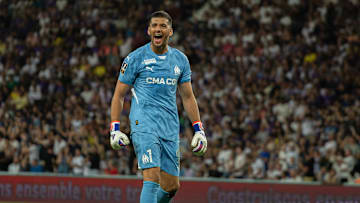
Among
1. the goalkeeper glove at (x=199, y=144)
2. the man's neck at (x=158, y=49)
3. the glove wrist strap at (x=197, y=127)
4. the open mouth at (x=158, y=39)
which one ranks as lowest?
the goalkeeper glove at (x=199, y=144)

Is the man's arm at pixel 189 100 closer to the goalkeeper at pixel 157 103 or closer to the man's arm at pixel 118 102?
the goalkeeper at pixel 157 103

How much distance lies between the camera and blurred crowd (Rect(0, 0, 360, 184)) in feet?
55.6

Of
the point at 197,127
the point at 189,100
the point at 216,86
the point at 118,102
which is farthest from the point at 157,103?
the point at 216,86

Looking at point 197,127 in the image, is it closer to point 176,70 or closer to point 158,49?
point 176,70

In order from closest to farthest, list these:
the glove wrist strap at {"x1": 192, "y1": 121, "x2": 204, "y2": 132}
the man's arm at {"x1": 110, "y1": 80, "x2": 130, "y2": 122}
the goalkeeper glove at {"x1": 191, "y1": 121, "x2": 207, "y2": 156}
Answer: the man's arm at {"x1": 110, "y1": 80, "x2": 130, "y2": 122} < the goalkeeper glove at {"x1": 191, "y1": 121, "x2": 207, "y2": 156} < the glove wrist strap at {"x1": 192, "y1": 121, "x2": 204, "y2": 132}

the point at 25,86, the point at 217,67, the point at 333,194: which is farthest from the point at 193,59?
the point at 333,194

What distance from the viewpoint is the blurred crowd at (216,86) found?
17.0 meters

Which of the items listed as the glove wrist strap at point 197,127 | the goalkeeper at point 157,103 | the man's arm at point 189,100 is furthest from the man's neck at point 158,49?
the glove wrist strap at point 197,127

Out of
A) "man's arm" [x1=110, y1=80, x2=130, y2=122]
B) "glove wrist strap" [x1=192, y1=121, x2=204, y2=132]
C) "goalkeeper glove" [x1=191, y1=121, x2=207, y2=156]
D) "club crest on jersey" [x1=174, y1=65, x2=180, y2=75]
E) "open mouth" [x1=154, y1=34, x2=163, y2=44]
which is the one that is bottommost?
"goalkeeper glove" [x1=191, y1=121, x2=207, y2=156]

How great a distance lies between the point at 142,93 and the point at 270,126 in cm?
1084

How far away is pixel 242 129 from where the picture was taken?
18.2 m

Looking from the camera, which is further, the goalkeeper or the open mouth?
the open mouth

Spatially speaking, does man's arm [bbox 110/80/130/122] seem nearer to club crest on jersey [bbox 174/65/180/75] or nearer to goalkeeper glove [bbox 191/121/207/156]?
club crest on jersey [bbox 174/65/180/75]

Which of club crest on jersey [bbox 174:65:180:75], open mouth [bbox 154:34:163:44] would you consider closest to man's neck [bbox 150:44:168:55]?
open mouth [bbox 154:34:163:44]
